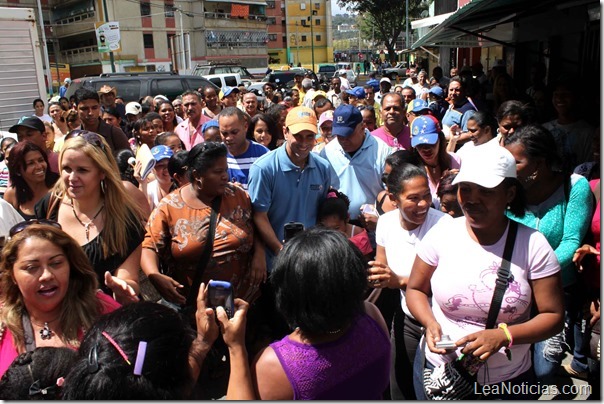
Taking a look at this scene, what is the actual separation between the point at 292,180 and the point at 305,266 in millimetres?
1759

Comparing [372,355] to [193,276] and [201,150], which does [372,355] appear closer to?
[193,276]

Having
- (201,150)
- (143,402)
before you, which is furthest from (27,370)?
(201,150)

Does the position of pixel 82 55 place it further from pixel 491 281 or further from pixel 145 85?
pixel 491 281

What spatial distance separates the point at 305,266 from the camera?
178 cm

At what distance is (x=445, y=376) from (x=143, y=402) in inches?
54.7

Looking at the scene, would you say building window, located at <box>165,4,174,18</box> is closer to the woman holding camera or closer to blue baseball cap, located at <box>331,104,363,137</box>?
blue baseball cap, located at <box>331,104,363,137</box>

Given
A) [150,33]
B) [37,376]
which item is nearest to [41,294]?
[37,376]

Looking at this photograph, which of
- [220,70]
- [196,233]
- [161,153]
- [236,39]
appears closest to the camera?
[196,233]

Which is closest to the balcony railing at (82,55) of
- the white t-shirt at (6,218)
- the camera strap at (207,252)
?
the white t-shirt at (6,218)

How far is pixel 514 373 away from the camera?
2.28 meters

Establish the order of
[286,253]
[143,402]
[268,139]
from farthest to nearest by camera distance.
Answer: [268,139]
[286,253]
[143,402]

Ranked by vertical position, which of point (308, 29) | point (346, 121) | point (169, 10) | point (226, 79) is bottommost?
point (346, 121)

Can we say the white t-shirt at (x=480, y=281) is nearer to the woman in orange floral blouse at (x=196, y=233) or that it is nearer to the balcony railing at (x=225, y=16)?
the woman in orange floral blouse at (x=196, y=233)

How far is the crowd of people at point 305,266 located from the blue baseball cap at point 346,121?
0.05 ft
